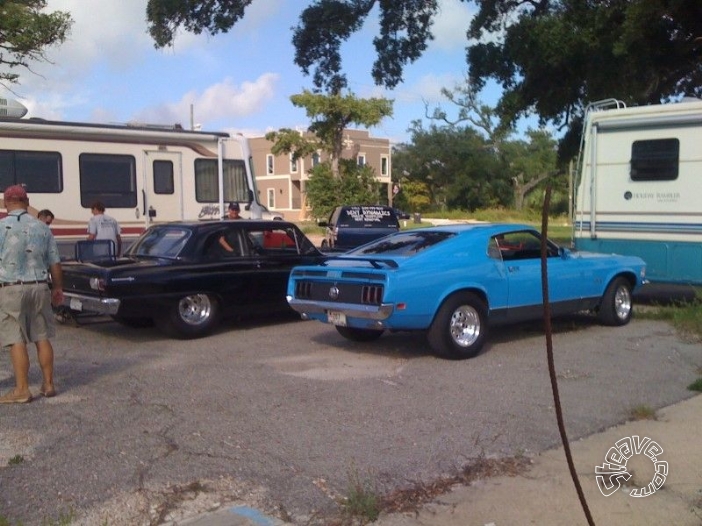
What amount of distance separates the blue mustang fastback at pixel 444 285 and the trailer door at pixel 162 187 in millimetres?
7056

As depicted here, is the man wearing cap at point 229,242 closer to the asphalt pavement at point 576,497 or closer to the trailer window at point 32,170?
the trailer window at point 32,170

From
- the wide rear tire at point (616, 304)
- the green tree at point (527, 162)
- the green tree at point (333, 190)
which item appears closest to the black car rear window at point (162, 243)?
the wide rear tire at point (616, 304)

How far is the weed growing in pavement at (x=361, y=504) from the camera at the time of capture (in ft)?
16.8

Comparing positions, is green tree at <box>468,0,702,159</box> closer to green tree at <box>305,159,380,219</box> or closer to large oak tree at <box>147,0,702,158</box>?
large oak tree at <box>147,0,702,158</box>

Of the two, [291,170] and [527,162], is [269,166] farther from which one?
[527,162]

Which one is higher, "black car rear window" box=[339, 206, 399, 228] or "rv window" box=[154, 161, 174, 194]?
"rv window" box=[154, 161, 174, 194]

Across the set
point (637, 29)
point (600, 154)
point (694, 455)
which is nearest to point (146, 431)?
point (694, 455)

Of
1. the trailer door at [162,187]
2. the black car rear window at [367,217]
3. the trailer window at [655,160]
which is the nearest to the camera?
the trailer window at [655,160]

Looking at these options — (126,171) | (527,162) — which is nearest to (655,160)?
(126,171)

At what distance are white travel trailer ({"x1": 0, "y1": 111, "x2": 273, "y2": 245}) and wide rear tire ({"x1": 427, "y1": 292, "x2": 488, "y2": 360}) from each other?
8519 millimetres

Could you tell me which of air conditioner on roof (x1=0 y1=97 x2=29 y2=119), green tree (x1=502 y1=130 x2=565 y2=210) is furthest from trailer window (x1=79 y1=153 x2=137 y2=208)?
green tree (x1=502 y1=130 x2=565 y2=210)

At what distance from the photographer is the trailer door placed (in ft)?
53.5

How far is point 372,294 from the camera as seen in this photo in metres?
9.01

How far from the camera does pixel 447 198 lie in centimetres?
6706
